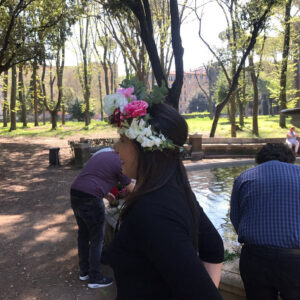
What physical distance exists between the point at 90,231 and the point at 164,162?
2.64 meters

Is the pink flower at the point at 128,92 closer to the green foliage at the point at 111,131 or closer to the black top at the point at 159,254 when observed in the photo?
the black top at the point at 159,254

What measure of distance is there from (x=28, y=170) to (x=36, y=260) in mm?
8289

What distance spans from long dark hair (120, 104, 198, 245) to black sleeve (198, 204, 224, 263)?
198 millimetres

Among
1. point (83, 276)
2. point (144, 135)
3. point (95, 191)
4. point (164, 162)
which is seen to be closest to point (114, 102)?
point (144, 135)

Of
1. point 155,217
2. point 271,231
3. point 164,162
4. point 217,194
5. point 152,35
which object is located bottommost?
point 217,194

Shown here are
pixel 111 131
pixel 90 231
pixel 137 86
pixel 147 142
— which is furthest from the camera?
pixel 111 131

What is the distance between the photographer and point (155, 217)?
3.91 feet

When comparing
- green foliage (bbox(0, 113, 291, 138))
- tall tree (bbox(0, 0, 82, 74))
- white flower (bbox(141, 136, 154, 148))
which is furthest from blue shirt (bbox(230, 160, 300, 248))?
green foliage (bbox(0, 113, 291, 138))

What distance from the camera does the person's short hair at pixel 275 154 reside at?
2.52m

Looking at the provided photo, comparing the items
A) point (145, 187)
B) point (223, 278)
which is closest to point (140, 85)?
point (145, 187)

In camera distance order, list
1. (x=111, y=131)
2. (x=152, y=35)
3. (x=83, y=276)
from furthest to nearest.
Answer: (x=111, y=131), (x=152, y=35), (x=83, y=276)

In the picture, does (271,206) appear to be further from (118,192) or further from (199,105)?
(199,105)

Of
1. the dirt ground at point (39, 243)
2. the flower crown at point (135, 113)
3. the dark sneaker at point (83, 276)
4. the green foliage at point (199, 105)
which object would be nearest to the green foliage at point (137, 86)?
the flower crown at point (135, 113)

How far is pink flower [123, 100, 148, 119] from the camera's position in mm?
1432
